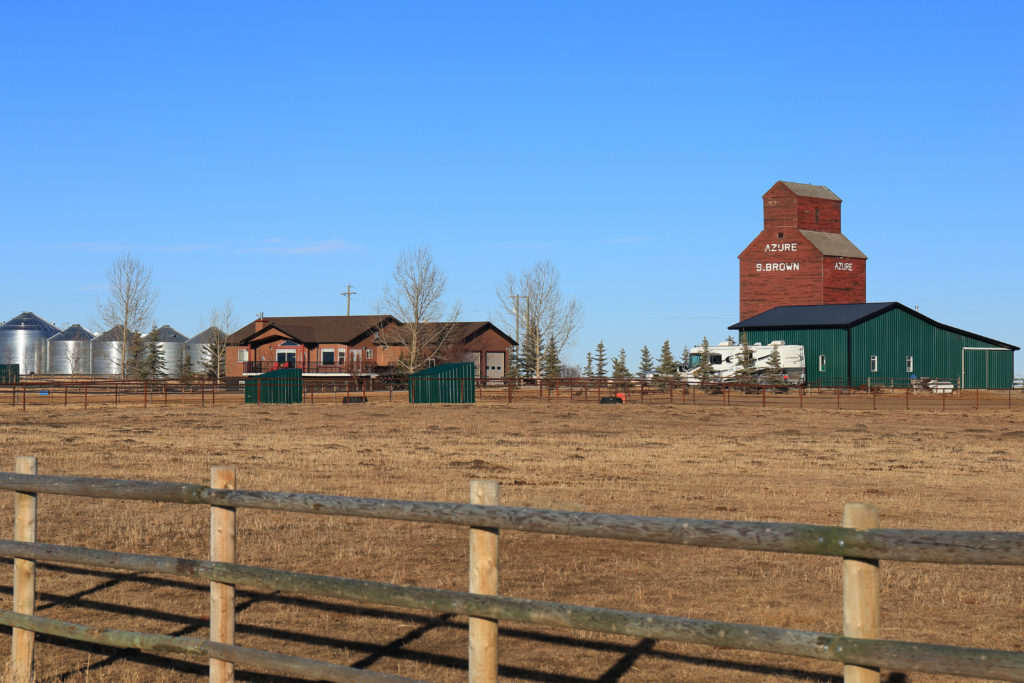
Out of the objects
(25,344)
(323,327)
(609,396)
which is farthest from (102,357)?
(609,396)

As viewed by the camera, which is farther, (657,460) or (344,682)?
(657,460)

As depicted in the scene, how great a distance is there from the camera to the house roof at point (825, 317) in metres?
71.1

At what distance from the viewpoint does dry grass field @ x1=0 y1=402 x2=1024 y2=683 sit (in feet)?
24.7

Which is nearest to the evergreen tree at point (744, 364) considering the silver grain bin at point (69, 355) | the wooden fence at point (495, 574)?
the wooden fence at point (495, 574)

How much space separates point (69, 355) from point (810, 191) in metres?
99.3

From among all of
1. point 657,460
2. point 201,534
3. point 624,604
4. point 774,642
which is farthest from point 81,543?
point 657,460

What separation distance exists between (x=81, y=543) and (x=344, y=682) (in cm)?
783

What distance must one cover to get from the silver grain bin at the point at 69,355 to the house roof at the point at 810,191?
95.6 m

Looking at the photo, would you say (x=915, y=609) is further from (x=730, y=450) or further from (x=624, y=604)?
(x=730, y=450)

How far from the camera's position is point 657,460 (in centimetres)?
2211

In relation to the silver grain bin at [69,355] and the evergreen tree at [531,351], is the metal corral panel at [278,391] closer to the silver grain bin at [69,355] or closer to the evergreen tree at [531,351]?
the evergreen tree at [531,351]

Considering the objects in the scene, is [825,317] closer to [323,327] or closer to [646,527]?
[323,327]

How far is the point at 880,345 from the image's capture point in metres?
72.6

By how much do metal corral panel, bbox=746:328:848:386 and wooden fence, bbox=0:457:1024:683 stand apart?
6710 cm
